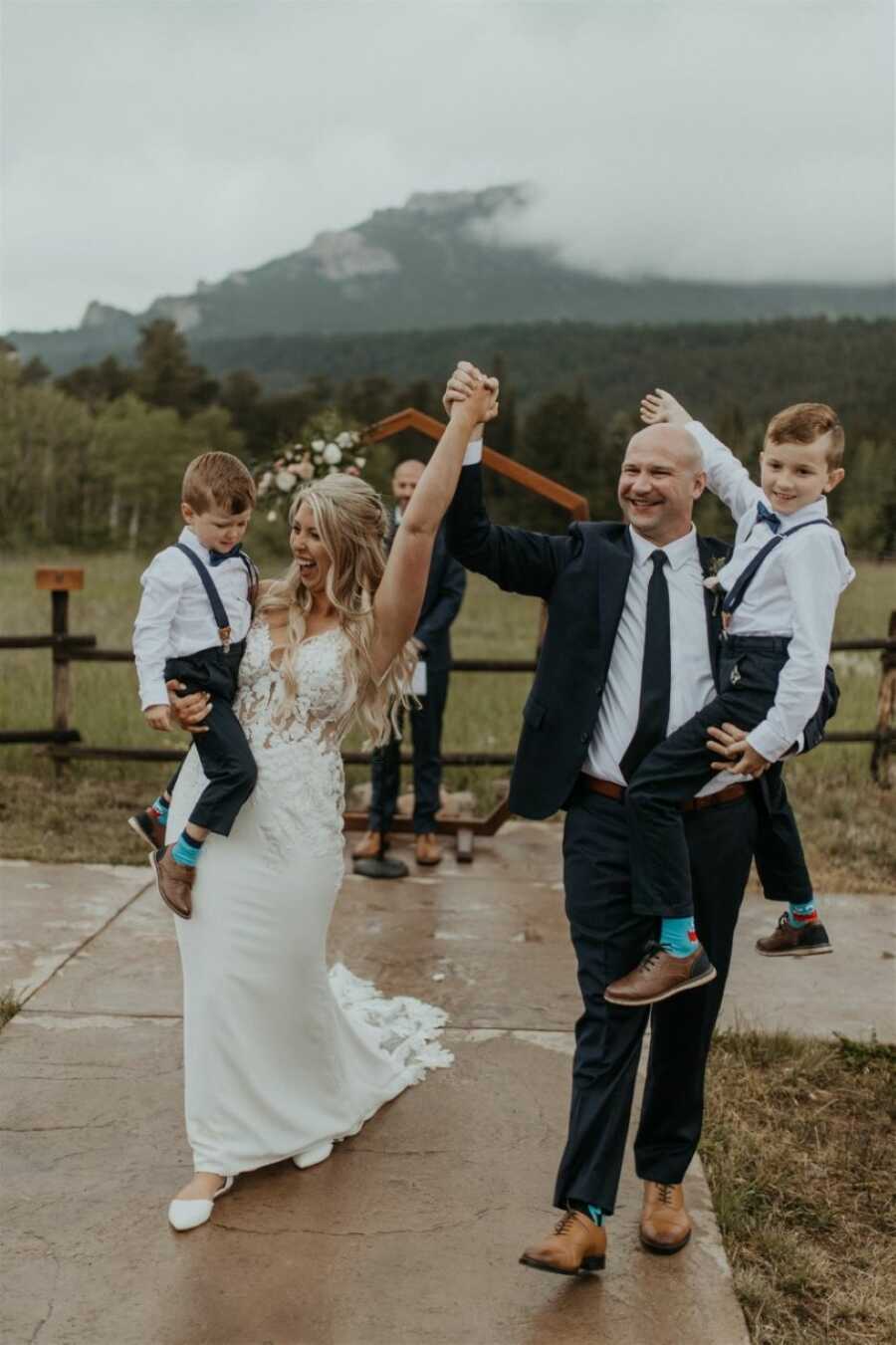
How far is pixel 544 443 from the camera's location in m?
39.6

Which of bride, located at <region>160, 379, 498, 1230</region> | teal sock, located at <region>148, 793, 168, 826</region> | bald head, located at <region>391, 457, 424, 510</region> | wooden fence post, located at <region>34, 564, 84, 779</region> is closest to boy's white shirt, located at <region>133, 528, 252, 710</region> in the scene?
bride, located at <region>160, 379, 498, 1230</region>

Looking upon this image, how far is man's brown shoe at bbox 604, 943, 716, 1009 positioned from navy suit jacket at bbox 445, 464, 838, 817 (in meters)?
0.44

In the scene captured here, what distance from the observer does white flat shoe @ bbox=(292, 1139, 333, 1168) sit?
11.9 feet

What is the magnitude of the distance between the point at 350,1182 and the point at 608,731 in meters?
1.48

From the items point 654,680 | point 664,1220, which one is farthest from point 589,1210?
point 654,680

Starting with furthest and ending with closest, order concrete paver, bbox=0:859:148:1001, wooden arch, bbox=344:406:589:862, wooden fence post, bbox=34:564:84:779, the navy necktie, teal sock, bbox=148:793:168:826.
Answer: wooden fence post, bbox=34:564:84:779, wooden arch, bbox=344:406:589:862, concrete paver, bbox=0:859:148:1001, teal sock, bbox=148:793:168:826, the navy necktie

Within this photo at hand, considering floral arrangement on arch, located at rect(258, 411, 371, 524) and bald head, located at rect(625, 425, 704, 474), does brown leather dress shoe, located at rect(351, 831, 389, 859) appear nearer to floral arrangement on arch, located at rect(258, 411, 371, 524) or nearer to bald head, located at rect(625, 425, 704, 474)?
floral arrangement on arch, located at rect(258, 411, 371, 524)

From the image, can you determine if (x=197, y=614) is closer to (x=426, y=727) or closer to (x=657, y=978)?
(x=657, y=978)

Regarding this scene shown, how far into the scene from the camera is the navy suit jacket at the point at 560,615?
316 centimetres

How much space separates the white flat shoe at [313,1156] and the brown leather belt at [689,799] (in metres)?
1.34

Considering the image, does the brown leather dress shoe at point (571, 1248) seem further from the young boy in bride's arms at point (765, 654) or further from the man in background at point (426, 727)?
the man in background at point (426, 727)

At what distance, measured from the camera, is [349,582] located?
3.47 meters

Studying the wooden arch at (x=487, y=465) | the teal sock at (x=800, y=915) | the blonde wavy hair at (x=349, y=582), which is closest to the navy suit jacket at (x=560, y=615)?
the blonde wavy hair at (x=349, y=582)

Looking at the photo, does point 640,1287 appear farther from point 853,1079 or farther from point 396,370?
point 396,370
